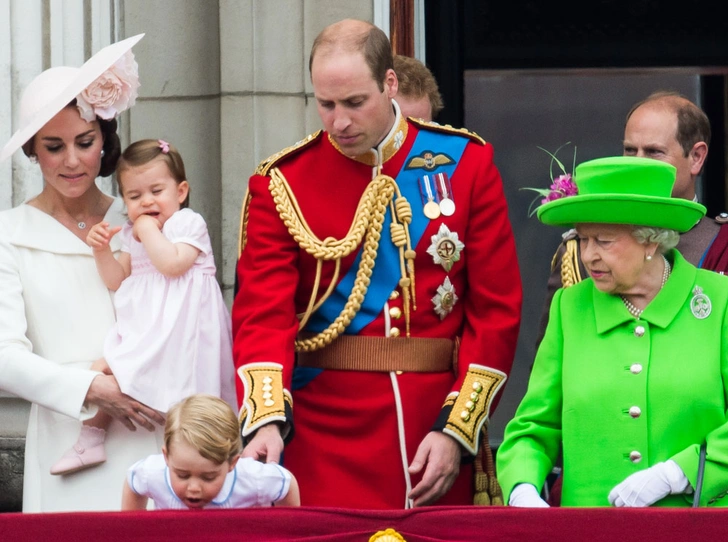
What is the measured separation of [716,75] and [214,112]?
2.10 metres

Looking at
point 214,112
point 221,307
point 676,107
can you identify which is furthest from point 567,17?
point 221,307

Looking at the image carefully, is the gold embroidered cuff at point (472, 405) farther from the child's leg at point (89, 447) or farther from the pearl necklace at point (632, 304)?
the child's leg at point (89, 447)

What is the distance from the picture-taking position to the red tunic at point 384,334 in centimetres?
418

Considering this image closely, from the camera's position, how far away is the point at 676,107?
4367 millimetres

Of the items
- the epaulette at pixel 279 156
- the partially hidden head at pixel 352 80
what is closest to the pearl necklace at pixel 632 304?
the partially hidden head at pixel 352 80

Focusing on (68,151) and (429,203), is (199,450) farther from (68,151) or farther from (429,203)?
(68,151)

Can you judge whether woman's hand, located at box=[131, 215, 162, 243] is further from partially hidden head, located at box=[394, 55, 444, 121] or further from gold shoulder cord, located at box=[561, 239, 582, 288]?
gold shoulder cord, located at box=[561, 239, 582, 288]

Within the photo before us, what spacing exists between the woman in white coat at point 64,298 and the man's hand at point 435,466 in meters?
0.73

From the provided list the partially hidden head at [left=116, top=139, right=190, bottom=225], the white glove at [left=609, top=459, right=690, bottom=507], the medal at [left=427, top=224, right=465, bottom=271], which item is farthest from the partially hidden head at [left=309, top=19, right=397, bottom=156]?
the white glove at [left=609, top=459, right=690, bottom=507]

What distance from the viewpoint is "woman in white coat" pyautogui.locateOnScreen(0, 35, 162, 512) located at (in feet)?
14.0

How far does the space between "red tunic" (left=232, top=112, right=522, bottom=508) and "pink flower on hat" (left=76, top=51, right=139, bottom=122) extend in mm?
537

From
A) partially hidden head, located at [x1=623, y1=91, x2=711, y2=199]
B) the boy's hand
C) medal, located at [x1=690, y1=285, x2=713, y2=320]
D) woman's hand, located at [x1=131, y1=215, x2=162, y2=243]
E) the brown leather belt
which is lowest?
the brown leather belt

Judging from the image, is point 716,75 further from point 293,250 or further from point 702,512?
point 702,512

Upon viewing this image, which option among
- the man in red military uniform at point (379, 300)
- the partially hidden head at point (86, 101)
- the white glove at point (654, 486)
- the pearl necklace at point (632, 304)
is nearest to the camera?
the white glove at point (654, 486)
